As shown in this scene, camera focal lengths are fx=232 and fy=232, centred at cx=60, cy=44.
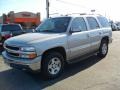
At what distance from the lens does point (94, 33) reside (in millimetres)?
8977

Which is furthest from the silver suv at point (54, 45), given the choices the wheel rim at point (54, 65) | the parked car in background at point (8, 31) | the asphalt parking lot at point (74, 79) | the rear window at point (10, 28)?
the rear window at point (10, 28)

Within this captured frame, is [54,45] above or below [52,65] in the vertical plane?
above

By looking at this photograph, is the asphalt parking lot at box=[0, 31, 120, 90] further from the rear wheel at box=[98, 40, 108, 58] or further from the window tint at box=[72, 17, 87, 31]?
the window tint at box=[72, 17, 87, 31]

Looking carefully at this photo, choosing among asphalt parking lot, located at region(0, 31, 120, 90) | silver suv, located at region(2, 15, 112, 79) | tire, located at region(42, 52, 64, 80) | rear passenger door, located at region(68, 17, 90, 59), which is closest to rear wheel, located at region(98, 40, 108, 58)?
silver suv, located at region(2, 15, 112, 79)

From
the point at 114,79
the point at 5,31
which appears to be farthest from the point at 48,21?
the point at 5,31

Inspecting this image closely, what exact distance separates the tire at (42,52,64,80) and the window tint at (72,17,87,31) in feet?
4.33

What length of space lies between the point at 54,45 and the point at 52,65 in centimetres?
62

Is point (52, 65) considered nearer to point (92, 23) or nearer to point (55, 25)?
point (55, 25)

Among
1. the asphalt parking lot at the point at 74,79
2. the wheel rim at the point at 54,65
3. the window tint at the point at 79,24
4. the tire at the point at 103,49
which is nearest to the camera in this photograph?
the asphalt parking lot at the point at 74,79

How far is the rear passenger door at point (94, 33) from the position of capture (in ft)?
28.9

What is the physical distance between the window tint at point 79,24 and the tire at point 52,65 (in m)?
1.32

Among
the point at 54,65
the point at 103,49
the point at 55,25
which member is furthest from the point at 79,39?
the point at 103,49

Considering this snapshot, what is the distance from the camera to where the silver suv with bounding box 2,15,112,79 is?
6.38 metres

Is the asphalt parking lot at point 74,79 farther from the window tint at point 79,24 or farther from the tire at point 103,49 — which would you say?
the window tint at point 79,24
